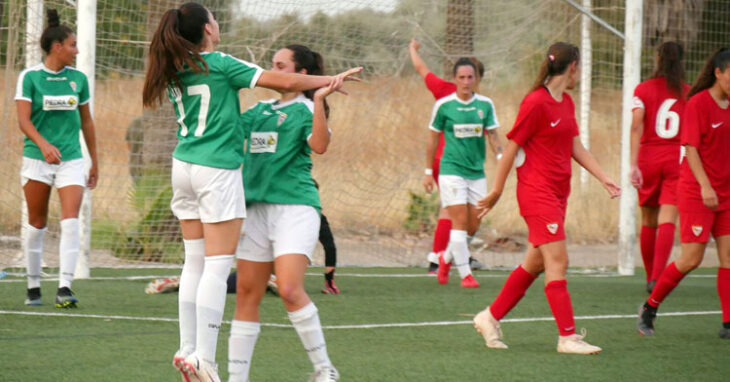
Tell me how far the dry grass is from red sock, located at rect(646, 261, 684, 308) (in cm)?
521

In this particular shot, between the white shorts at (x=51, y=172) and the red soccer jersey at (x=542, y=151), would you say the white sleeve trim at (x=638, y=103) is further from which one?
the white shorts at (x=51, y=172)

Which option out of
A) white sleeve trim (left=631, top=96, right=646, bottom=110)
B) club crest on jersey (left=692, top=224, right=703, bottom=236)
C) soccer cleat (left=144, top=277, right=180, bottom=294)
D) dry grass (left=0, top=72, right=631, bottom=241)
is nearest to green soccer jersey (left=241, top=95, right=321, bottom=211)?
club crest on jersey (left=692, top=224, right=703, bottom=236)

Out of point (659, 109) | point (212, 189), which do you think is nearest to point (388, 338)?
point (212, 189)

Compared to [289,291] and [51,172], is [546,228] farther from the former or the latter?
[51,172]

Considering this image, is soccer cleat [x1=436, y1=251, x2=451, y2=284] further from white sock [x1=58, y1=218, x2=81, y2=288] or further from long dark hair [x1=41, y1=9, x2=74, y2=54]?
long dark hair [x1=41, y1=9, x2=74, y2=54]

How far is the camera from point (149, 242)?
11000 mm

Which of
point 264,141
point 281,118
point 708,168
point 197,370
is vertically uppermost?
point 281,118

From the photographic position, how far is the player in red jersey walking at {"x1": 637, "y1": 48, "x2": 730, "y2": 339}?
21.1 feet

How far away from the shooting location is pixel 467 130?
31.3ft

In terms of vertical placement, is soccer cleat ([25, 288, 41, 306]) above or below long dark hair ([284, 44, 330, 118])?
below

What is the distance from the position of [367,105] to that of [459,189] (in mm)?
2557

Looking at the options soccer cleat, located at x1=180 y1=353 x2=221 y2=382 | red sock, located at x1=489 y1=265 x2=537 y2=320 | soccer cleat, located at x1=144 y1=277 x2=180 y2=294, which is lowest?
soccer cleat, located at x1=144 y1=277 x2=180 y2=294

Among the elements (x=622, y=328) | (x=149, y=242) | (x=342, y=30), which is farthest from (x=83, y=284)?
(x=622, y=328)

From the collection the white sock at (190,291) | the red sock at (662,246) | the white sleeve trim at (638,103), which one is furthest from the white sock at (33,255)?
the red sock at (662,246)
